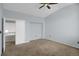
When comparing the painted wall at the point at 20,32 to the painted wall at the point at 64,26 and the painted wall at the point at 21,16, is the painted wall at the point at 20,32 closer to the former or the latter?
the painted wall at the point at 21,16

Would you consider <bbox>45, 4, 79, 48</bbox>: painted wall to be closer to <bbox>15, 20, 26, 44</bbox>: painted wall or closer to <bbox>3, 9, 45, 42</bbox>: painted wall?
<bbox>3, 9, 45, 42</bbox>: painted wall

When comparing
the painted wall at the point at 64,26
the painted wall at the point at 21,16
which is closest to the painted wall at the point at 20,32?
the painted wall at the point at 21,16

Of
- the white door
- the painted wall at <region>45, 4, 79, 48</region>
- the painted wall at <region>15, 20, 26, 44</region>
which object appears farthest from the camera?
the painted wall at <region>15, 20, 26, 44</region>

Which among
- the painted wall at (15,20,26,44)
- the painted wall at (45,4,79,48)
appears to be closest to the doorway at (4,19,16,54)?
the painted wall at (15,20,26,44)

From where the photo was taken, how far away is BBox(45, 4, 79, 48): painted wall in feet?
9.32

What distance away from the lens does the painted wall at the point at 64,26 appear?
9.32 ft

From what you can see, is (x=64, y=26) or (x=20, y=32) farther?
(x=64, y=26)

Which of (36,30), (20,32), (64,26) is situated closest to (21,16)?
(20,32)

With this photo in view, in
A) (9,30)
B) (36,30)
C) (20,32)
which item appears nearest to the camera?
(36,30)

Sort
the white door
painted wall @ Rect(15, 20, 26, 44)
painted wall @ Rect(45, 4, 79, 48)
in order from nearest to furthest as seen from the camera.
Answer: the white door < painted wall @ Rect(45, 4, 79, 48) < painted wall @ Rect(15, 20, 26, 44)

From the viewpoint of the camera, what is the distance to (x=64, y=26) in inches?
133

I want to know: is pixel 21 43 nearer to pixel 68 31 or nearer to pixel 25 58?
pixel 68 31

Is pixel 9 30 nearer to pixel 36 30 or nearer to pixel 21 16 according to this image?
pixel 21 16

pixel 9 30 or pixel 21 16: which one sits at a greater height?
pixel 21 16
